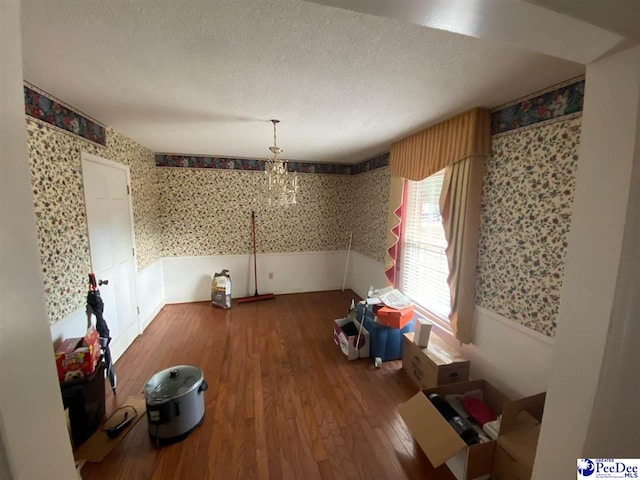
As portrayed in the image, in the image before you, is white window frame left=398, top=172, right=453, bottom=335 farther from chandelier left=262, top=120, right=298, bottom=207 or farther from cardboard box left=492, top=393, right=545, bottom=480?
chandelier left=262, top=120, right=298, bottom=207

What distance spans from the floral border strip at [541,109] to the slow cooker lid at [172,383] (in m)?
2.74

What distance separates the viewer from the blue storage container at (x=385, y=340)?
255cm

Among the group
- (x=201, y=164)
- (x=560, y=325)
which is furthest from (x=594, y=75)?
(x=201, y=164)

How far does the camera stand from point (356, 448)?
1.64 m

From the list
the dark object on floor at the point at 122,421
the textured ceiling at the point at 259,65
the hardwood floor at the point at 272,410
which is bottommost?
the hardwood floor at the point at 272,410

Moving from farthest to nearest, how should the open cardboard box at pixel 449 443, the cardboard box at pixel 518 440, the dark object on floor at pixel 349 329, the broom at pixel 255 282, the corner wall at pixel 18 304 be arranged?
the broom at pixel 255 282 < the dark object on floor at pixel 349 329 < the open cardboard box at pixel 449 443 < the cardboard box at pixel 518 440 < the corner wall at pixel 18 304

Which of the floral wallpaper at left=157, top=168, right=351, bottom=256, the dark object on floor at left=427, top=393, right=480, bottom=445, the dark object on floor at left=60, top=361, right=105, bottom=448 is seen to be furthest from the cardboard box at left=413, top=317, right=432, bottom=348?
the floral wallpaper at left=157, top=168, right=351, bottom=256

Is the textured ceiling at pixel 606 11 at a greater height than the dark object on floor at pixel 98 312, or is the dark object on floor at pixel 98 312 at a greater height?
the textured ceiling at pixel 606 11

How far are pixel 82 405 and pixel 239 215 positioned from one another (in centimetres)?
284

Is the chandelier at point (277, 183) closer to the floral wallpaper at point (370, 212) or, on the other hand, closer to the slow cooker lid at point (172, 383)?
the floral wallpaper at point (370, 212)

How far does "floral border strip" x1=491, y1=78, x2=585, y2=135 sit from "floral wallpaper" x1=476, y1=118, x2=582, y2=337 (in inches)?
2.2

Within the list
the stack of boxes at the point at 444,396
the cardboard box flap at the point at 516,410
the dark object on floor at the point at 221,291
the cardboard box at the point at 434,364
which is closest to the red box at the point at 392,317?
the stack of boxes at the point at 444,396

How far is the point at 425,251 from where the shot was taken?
2.80m

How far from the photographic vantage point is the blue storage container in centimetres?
255
